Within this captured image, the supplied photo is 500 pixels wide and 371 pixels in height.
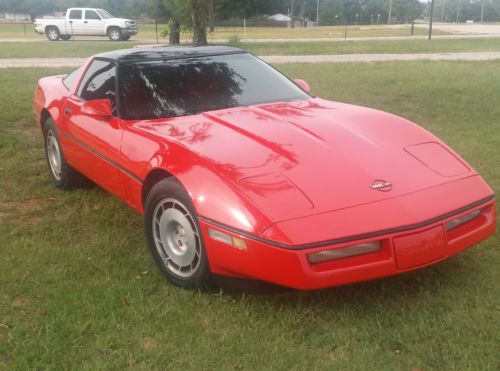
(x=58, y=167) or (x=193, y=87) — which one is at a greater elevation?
(x=193, y=87)

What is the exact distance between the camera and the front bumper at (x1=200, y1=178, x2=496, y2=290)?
2.54m

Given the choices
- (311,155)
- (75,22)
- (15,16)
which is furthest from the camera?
(15,16)

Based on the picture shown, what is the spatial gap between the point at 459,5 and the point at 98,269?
4207 inches

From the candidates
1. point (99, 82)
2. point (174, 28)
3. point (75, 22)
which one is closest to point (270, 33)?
point (75, 22)

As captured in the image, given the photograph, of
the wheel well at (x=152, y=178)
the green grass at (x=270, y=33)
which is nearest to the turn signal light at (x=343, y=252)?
the wheel well at (x=152, y=178)

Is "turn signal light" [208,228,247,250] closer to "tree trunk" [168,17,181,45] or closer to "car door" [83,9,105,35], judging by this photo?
"tree trunk" [168,17,181,45]

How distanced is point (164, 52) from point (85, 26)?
79.4ft

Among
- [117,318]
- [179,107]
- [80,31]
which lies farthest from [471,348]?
Answer: [80,31]

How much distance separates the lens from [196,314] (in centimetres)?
286

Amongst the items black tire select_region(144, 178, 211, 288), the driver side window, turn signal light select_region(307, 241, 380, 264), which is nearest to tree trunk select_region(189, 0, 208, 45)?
the driver side window

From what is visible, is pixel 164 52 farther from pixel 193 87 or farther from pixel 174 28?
pixel 174 28

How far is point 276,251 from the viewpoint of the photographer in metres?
2.53

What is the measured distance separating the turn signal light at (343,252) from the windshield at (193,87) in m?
1.56

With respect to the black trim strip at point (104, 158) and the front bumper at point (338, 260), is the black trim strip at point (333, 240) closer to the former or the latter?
the front bumper at point (338, 260)
